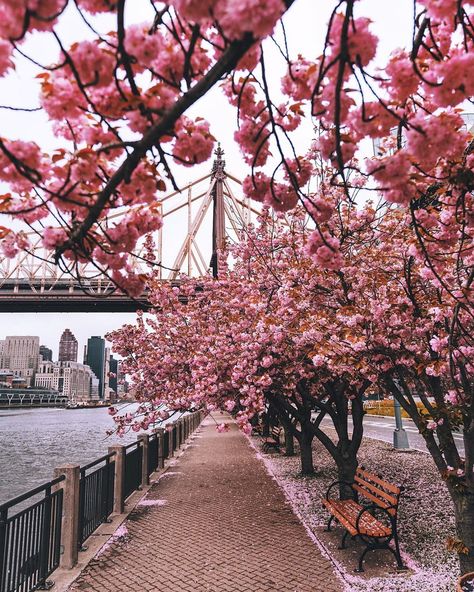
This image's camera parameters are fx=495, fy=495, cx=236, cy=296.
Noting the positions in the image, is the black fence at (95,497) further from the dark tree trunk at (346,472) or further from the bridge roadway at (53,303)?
the bridge roadway at (53,303)

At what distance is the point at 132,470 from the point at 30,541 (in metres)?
4.62

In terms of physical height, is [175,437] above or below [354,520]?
below

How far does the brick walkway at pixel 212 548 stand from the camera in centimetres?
526

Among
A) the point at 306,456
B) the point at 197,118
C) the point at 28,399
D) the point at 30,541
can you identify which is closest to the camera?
the point at 197,118

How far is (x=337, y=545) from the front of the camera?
6.29 m

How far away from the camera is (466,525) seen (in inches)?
184

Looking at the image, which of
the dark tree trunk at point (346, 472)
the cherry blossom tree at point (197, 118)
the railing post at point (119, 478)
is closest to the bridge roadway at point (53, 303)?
the railing post at point (119, 478)

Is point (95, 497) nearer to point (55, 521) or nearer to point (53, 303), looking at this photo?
point (55, 521)

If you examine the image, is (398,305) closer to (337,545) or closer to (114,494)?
(337,545)

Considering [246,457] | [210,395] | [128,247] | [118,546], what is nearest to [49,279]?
[246,457]

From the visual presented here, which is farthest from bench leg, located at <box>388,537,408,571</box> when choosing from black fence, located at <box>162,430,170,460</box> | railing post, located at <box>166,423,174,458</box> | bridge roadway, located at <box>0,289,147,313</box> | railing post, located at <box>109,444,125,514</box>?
bridge roadway, located at <box>0,289,147,313</box>

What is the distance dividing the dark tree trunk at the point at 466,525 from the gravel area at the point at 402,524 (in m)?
0.44

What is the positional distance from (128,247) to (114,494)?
6.66 meters

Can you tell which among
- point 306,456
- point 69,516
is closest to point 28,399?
point 306,456
